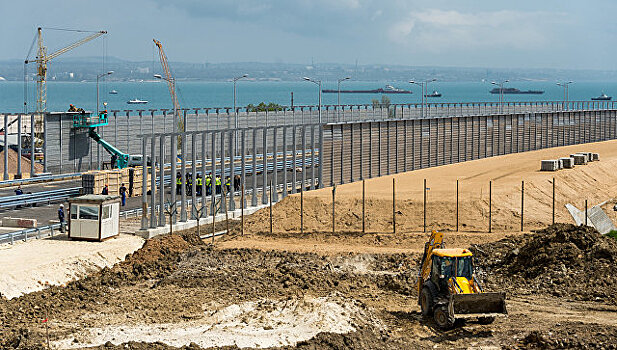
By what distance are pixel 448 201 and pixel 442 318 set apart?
2171 centimetres

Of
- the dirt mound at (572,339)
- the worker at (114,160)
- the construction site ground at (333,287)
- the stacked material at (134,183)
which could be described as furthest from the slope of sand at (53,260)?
the worker at (114,160)

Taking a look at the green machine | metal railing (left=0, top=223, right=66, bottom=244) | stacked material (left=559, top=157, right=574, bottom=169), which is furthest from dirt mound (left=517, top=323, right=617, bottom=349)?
the green machine

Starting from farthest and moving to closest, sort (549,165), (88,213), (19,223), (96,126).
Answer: (96,126) < (549,165) < (19,223) < (88,213)

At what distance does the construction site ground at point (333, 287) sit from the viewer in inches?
989

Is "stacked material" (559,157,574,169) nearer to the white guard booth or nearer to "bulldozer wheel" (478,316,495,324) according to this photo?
the white guard booth

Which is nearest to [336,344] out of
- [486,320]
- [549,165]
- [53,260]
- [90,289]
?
[486,320]

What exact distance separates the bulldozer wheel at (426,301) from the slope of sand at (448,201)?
16641mm

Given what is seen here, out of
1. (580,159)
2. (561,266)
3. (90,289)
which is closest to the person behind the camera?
(90,289)

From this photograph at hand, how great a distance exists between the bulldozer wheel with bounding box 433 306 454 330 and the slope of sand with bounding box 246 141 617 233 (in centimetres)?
1793

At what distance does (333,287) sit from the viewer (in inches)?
1276

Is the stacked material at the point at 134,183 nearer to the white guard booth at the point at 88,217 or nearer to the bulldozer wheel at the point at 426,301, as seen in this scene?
the white guard booth at the point at 88,217

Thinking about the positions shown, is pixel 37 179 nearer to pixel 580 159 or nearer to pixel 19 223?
pixel 19 223

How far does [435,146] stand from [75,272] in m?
37.7

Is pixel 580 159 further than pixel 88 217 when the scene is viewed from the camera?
Yes
